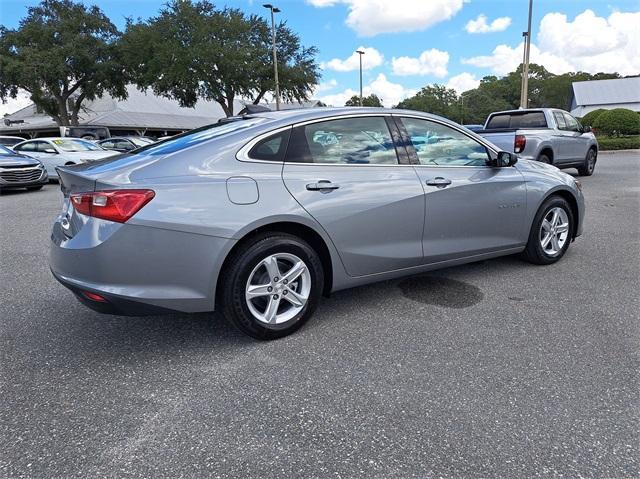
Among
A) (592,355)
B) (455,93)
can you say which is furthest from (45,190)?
(455,93)

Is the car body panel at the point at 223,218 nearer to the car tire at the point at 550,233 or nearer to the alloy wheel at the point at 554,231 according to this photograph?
the car tire at the point at 550,233

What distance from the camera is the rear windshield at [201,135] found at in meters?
3.19

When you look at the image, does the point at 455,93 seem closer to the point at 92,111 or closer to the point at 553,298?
the point at 92,111

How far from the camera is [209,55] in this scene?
96.3 feet

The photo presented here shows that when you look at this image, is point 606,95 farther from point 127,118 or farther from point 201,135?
point 201,135

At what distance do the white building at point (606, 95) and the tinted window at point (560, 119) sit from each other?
6605 centimetres

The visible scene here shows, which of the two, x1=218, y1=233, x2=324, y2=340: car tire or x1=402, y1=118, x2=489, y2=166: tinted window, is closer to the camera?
x1=218, y1=233, x2=324, y2=340: car tire

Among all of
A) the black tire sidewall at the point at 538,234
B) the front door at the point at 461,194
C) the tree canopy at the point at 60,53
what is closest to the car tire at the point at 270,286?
the front door at the point at 461,194

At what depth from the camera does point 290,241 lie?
3.12 meters

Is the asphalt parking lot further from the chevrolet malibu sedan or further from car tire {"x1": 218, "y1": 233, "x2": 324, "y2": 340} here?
the chevrolet malibu sedan

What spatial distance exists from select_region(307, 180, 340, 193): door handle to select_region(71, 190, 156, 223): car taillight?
1034 mm

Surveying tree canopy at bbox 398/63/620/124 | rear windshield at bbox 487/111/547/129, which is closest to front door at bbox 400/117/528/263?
rear windshield at bbox 487/111/547/129

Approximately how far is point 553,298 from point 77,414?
3.54m

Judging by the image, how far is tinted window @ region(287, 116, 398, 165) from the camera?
3334 millimetres
